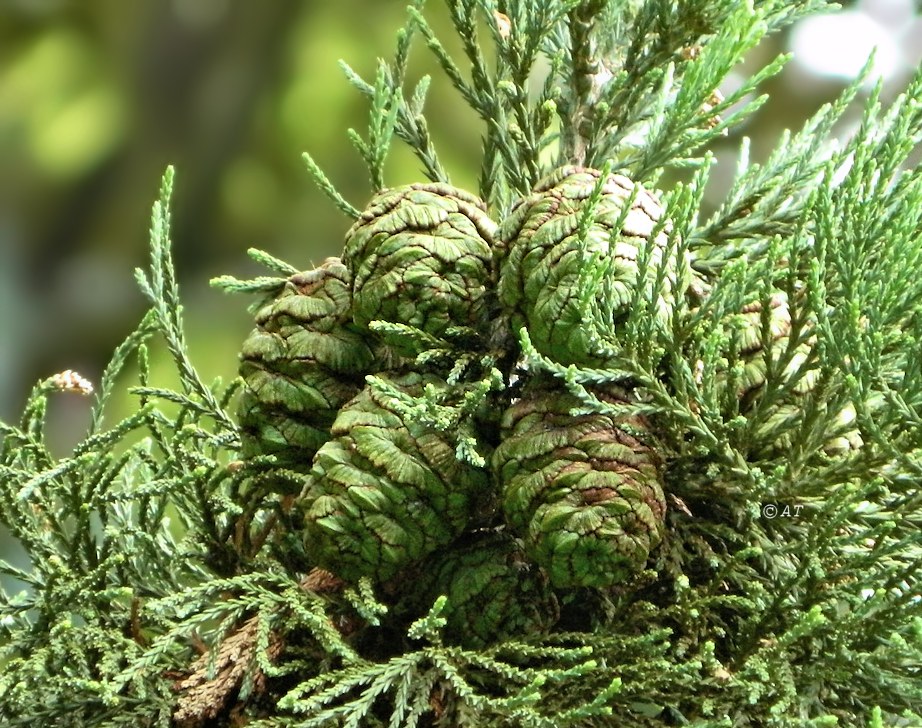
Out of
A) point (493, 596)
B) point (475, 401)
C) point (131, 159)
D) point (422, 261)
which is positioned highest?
point (131, 159)

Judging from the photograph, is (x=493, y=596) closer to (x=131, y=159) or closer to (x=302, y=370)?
(x=302, y=370)

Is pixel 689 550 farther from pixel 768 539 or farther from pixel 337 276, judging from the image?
pixel 337 276

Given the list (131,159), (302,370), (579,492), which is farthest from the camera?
(131,159)

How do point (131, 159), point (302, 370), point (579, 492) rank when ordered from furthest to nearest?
point (131, 159)
point (302, 370)
point (579, 492)

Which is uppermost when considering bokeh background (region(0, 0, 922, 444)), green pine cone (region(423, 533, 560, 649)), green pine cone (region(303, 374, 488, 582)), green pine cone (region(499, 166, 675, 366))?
bokeh background (region(0, 0, 922, 444))

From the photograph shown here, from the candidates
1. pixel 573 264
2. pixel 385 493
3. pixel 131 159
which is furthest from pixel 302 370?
pixel 131 159

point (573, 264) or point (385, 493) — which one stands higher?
point (573, 264)

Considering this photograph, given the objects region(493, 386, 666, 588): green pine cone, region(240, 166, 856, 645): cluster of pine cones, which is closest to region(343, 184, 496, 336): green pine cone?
region(240, 166, 856, 645): cluster of pine cones

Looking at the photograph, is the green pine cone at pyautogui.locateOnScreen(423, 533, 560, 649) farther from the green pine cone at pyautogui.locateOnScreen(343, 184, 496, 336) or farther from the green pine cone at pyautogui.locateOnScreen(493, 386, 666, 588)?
the green pine cone at pyautogui.locateOnScreen(343, 184, 496, 336)
